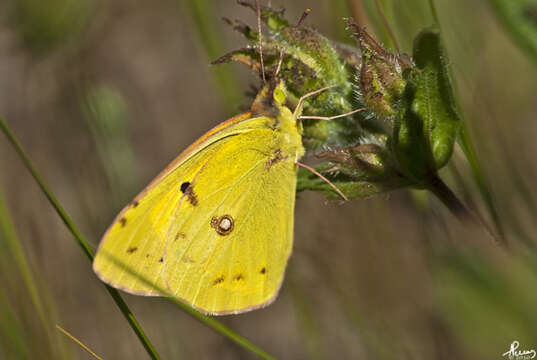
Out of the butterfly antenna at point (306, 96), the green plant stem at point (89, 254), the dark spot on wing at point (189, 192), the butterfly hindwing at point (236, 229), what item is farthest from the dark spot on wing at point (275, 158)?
the green plant stem at point (89, 254)

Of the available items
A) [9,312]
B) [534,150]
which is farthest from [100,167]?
[534,150]

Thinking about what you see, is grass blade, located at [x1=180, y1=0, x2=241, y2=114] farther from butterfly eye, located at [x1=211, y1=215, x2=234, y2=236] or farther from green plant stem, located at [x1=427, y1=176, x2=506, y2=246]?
green plant stem, located at [x1=427, y1=176, x2=506, y2=246]

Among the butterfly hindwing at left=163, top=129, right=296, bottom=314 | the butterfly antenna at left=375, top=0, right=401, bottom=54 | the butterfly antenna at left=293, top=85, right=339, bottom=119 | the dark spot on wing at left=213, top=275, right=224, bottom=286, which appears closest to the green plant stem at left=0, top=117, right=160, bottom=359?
the butterfly hindwing at left=163, top=129, right=296, bottom=314

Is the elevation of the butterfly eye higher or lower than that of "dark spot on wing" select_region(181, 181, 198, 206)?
lower

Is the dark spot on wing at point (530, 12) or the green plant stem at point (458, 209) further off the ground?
the dark spot on wing at point (530, 12)

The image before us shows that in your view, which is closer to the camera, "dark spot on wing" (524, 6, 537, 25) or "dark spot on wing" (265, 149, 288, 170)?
"dark spot on wing" (524, 6, 537, 25)

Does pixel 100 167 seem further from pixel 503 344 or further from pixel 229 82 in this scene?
pixel 503 344

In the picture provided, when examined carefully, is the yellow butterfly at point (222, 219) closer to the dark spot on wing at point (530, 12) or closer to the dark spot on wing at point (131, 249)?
the dark spot on wing at point (131, 249)
